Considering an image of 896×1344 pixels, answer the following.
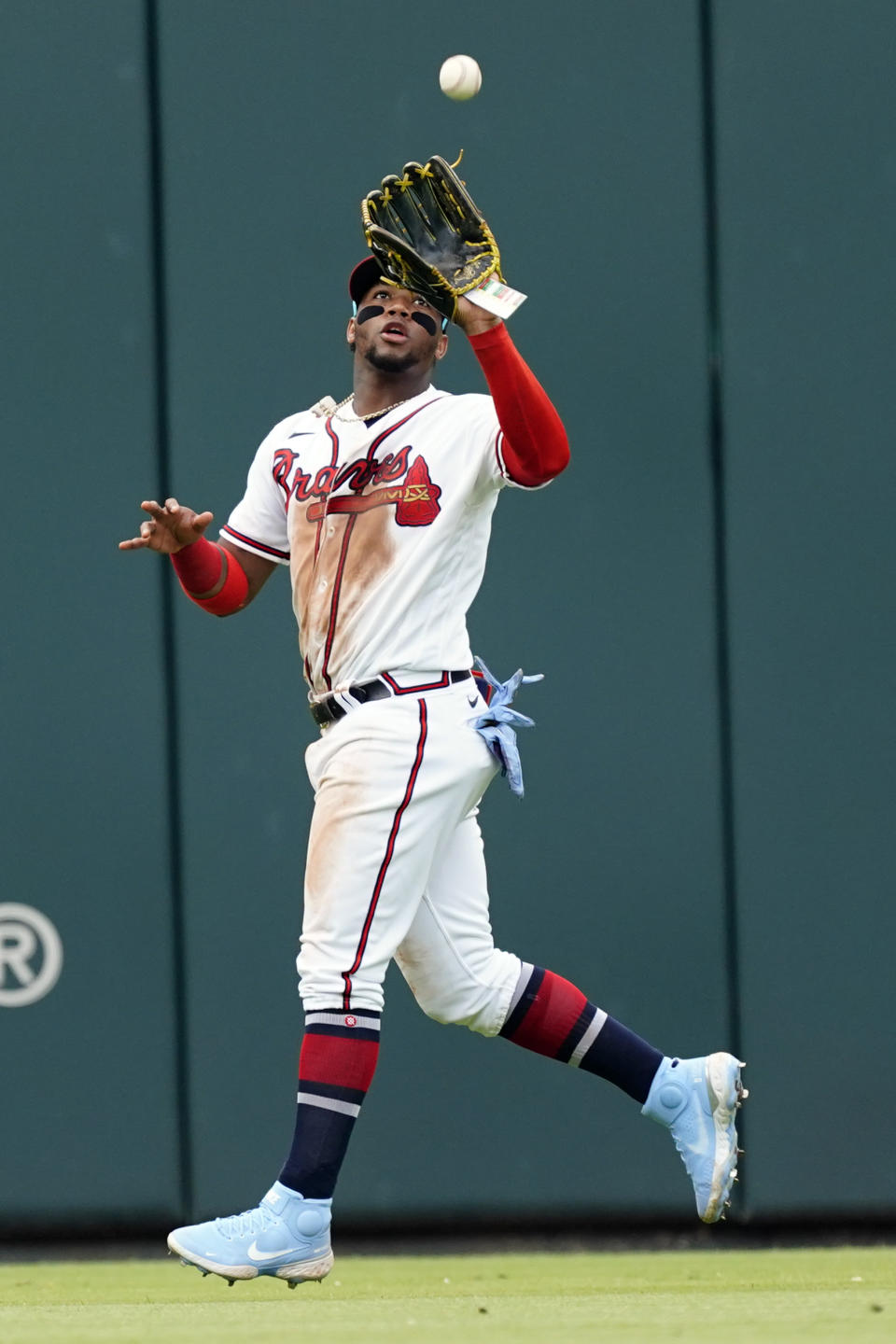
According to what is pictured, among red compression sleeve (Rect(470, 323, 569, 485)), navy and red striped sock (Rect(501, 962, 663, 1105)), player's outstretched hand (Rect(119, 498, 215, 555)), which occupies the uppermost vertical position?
red compression sleeve (Rect(470, 323, 569, 485))

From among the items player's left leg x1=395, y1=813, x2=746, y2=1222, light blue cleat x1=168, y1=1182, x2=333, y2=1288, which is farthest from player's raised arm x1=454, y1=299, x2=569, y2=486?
light blue cleat x1=168, y1=1182, x2=333, y2=1288

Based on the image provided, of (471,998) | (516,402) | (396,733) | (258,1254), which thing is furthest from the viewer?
(471,998)

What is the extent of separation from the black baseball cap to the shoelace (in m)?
1.64

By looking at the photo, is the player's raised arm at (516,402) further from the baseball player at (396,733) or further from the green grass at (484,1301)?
the green grass at (484,1301)

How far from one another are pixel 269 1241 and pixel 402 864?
0.65 metres

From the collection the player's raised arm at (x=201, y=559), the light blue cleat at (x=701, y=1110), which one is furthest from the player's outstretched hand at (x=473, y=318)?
the light blue cleat at (x=701, y=1110)

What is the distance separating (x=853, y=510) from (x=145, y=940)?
205cm

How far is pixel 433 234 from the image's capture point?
3.19 meters

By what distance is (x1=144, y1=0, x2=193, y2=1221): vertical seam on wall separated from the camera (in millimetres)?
4621

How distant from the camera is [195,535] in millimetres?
3352

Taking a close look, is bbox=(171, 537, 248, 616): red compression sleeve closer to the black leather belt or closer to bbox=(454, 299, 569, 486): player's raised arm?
the black leather belt

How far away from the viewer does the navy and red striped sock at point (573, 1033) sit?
11.2 ft

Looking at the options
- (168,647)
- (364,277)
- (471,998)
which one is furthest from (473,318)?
(168,647)

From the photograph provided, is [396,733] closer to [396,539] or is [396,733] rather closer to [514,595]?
[396,539]
